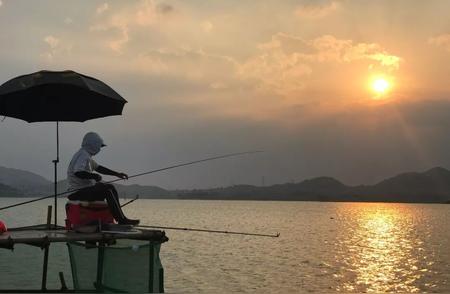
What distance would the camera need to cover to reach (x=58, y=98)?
13.2 m

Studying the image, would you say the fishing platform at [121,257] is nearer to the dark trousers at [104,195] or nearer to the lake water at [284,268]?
the dark trousers at [104,195]

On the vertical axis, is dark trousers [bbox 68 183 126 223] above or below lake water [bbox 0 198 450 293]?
above

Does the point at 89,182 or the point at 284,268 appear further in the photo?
the point at 284,268

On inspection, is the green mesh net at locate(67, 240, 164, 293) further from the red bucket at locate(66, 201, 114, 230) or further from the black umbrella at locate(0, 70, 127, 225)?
the black umbrella at locate(0, 70, 127, 225)

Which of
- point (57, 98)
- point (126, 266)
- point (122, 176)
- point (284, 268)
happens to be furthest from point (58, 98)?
point (284, 268)

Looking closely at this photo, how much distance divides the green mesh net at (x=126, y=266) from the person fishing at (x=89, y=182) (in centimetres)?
70

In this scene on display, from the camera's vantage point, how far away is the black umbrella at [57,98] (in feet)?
38.6

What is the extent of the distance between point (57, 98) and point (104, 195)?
3252 mm

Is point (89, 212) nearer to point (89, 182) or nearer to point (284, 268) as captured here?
point (89, 182)

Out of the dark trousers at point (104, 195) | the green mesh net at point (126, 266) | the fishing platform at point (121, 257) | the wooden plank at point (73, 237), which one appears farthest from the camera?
the dark trousers at point (104, 195)

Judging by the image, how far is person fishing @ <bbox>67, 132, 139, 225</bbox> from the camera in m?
11.2

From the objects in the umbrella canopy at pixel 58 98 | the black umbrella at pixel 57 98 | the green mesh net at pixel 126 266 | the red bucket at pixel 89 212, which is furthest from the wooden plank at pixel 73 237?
the umbrella canopy at pixel 58 98

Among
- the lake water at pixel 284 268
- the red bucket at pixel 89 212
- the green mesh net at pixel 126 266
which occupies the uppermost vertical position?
the red bucket at pixel 89 212

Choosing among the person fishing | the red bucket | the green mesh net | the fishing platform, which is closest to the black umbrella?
the person fishing
